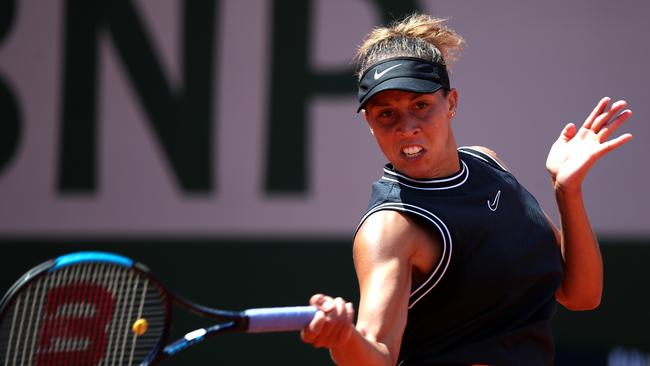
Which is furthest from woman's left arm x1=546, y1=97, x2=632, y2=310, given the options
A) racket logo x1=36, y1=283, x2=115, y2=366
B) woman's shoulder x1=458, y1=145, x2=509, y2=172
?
racket logo x1=36, y1=283, x2=115, y2=366

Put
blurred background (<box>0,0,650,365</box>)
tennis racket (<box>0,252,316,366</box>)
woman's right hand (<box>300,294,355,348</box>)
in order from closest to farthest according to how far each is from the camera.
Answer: woman's right hand (<box>300,294,355,348</box>)
tennis racket (<box>0,252,316,366</box>)
blurred background (<box>0,0,650,365</box>)

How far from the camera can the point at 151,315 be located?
272 cm

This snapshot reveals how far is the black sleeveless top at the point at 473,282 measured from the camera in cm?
257

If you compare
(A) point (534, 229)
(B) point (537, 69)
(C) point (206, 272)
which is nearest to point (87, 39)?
(C) point (206, 272)

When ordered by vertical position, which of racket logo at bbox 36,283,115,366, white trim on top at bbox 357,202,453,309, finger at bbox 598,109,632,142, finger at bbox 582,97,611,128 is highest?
finger at bbox 582,97,611,128

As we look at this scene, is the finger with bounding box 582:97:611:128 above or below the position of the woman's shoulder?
above

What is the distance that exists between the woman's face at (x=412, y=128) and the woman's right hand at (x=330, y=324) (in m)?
0.53

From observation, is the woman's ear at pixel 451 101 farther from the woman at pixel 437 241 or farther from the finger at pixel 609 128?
the finger at pixel 609 128

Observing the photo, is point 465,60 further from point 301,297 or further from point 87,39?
point 87,39

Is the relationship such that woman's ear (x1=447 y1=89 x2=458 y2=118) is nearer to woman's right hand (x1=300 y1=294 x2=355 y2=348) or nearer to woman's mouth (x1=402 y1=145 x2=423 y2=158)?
woman's mouth (x1=402 y1=145 x2=423 y2=158)

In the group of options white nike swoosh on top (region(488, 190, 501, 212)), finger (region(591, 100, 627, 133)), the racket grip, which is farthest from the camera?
finger (region(591, 100, 627, 133))

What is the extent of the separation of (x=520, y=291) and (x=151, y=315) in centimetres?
97

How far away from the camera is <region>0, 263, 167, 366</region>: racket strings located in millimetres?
2588

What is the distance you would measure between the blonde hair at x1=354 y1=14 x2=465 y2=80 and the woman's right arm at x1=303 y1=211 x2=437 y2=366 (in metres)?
0.44
